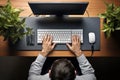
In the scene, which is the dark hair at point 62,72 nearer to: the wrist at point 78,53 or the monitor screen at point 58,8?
the wrist at point 78,53

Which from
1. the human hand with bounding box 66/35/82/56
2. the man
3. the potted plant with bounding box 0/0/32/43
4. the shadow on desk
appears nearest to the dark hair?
the man

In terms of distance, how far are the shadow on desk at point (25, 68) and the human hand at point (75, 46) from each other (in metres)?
0.60

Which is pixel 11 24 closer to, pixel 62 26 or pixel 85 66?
pixel 62 26

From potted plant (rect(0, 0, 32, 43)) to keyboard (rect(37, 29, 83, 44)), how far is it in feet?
0.41

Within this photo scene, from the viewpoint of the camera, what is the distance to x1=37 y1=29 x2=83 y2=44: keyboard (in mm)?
2119

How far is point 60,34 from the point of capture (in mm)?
2123

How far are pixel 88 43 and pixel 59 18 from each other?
28 cm

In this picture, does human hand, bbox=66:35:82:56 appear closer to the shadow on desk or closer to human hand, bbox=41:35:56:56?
human hand, bbox=41:35:56:56

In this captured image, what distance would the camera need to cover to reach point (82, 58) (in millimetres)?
2109

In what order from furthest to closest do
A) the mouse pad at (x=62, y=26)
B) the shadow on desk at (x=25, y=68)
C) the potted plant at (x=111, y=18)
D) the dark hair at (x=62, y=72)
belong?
the shadow on desk at (x=25, y=68) → the mouse pad at (x=62, y=26) → the potted plant at (x=111, y=18) → the dark hair at (x=62, y=72)

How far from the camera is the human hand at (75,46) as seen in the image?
2086 mm

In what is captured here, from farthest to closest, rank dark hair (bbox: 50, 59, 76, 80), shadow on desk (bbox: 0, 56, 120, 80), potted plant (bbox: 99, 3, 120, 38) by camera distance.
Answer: shadow on desk (bbox: 0, 56, 120, 80), potted plant (bbox: 99, 3, 120, 38), dark hair (bbox: 50, 59, 76, 80)

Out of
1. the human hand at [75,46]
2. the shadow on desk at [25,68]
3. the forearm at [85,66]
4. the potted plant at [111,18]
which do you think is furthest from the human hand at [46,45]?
the shadow on desk at [25,68]

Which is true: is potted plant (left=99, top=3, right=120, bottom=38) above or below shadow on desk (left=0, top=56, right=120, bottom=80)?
above
